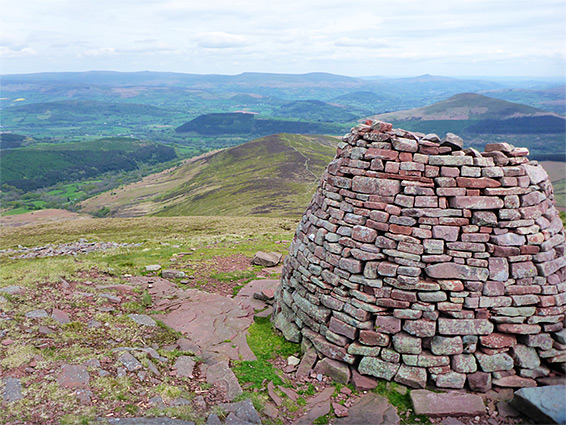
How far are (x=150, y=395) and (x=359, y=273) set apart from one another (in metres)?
6.09

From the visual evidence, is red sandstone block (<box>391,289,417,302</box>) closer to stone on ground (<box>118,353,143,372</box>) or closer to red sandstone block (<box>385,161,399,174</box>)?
red sandstone block (<box>385,161,399,174</box>)

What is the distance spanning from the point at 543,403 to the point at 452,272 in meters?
3.29

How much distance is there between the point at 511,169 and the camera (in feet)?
32.0

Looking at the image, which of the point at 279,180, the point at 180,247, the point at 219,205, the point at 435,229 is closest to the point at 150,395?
the point at 435,229

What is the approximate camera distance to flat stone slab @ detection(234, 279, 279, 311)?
1545cm

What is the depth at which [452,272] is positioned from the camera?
9500 millimetres

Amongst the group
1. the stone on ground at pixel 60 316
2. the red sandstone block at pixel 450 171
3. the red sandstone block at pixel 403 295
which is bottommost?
the stone on ground at pixel 60 316

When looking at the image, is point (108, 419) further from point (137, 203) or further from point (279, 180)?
point (137, 203)

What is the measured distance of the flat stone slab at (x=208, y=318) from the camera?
12109 millimetres

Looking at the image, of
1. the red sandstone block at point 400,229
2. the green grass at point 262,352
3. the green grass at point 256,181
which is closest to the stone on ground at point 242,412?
the green grass at point 262,352

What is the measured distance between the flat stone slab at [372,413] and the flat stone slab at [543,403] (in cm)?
282

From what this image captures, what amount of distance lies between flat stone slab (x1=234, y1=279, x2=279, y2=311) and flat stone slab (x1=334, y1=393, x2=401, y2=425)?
21.2 feet

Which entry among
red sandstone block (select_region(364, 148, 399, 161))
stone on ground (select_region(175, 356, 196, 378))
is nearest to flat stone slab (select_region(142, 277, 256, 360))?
stone on ground (select_region(175, 356, 196, 378))

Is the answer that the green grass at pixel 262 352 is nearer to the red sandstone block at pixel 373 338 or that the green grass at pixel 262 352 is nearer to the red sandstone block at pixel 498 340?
the red sandstone block at pixel 373 338
